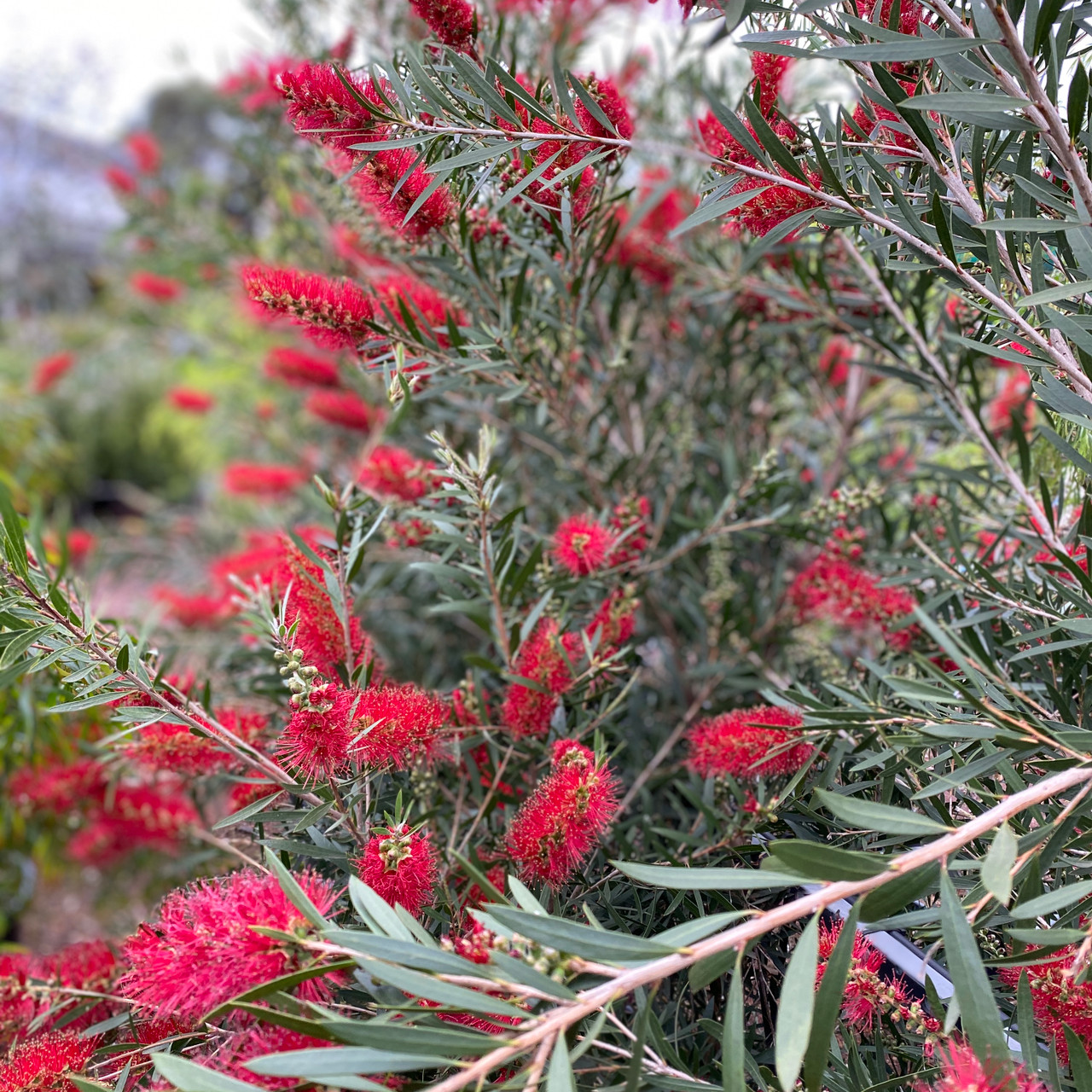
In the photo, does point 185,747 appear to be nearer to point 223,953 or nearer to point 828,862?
point 223,953

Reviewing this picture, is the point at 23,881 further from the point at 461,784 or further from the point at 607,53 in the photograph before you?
the point at 607,53

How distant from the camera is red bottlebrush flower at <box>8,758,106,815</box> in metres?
0.68

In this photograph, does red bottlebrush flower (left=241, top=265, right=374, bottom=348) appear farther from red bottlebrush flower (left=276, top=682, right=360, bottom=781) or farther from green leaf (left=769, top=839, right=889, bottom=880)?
green leaf (left=769, top=839, right=889, bottom=880)

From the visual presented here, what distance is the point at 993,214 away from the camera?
34 centimetres

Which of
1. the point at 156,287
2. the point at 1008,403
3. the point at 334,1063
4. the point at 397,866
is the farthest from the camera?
the point at 156,287

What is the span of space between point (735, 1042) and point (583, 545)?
0.29 m

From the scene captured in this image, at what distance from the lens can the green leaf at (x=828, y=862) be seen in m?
0.24

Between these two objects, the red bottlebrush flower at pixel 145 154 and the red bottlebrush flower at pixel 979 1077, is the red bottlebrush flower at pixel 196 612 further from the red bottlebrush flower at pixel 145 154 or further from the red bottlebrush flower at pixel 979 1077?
the red bottlebrush flower at pixel 145 154

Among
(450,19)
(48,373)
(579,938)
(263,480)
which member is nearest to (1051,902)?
(579,938)

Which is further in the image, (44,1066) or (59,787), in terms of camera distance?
(59,787)

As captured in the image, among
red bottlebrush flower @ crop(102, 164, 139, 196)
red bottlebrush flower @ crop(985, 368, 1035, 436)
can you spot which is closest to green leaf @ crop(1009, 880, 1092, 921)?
red bottlebrush flower @ crop(985, 368, 1035, 436)

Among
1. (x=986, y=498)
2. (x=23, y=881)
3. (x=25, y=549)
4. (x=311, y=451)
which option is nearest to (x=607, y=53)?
(x=986, y=498)

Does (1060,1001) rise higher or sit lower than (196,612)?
higher

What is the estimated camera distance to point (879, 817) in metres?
0.26
